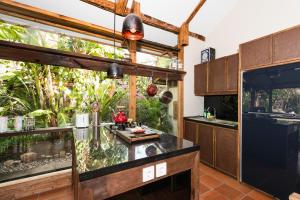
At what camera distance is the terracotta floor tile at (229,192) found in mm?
2198

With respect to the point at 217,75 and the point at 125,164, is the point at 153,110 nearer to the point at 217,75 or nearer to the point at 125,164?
the point at 217,75

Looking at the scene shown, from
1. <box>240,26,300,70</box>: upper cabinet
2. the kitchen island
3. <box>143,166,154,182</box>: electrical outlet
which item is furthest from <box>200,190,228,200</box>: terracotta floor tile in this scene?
<box>240,26,300,70</box>: upper cabinet

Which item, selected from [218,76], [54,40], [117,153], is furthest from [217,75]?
[54,40]

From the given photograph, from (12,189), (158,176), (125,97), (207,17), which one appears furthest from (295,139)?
(12,189)

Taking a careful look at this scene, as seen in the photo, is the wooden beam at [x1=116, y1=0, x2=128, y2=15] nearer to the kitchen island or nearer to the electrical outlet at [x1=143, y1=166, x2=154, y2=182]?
the kitchen island

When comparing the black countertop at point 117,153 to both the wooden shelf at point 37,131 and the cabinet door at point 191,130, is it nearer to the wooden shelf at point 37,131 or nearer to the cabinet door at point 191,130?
the wooden shelf at point 37,131

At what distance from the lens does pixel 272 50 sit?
2111mm

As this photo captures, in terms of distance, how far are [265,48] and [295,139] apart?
1243 millimetres

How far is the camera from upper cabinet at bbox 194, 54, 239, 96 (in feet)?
9.30

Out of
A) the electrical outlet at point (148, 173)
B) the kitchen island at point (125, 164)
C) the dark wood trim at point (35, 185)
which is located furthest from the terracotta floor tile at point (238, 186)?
the dark wood trim at point (35, 185)

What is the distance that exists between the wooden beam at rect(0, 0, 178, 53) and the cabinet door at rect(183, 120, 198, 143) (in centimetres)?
223

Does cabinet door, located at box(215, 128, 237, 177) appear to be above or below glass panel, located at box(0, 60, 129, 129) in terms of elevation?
below

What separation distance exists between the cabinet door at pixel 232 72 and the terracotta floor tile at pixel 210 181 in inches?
63.5

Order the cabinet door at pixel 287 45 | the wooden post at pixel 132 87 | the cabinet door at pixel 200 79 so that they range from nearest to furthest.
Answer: the cabinet door at pixel 287 45 → the wooden post at pixel 132 87 → the cabinet door at pixel 200 79
